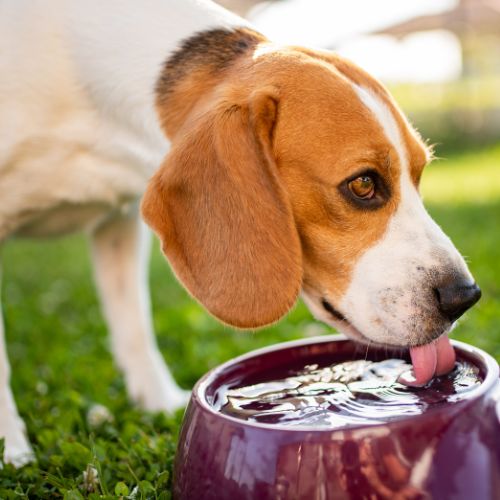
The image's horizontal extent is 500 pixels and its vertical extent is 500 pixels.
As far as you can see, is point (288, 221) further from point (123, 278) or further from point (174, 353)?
point (174, 353)

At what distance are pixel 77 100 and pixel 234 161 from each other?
2.98 ft

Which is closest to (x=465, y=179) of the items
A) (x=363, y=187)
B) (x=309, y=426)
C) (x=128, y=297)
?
(x=128, y=297)

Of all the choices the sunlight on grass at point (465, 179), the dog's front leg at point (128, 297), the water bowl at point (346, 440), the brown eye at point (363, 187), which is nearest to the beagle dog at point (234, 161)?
the brown eye at point (363, 187)

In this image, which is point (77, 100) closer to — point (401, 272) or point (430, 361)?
point (401, 272)

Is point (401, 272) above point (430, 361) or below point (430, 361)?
above

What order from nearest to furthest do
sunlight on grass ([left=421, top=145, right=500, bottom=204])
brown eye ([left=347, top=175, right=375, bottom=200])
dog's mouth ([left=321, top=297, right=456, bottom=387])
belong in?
1. dog's mouth ([left=321, top=297, right=456, bottom=387])
2. brown eye ([left=347, top=175, right=375, bottom=200])
3. sunlight on grass ([left=421, top=145, right=500, bottom=204])

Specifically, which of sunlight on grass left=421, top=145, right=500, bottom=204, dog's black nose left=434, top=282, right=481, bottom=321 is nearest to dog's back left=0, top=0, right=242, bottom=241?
dog's black nose left=434, top=282, right=481, bottom=321

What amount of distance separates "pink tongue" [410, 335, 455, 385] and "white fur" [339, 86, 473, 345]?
4cm

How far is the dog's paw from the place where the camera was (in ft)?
10.0

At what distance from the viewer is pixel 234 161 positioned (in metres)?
2.66

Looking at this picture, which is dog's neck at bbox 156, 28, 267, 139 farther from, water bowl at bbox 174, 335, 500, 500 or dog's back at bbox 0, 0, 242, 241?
water bowl at bbox 174, 335, 500, 500

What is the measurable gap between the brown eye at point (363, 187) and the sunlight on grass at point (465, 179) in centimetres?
505

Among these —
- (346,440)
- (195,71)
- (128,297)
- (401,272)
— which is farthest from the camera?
(128,297)

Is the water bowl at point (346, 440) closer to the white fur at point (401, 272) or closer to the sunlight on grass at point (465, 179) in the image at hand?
the white fur at point (401, 272)
